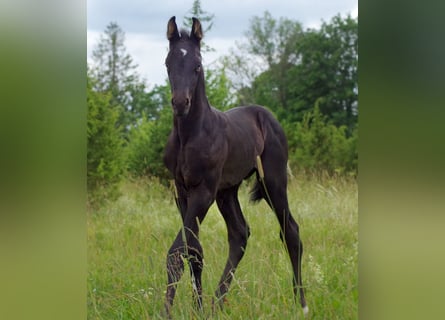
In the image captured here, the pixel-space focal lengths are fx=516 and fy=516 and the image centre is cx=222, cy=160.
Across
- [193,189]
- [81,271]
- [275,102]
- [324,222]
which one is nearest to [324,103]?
[275,102]

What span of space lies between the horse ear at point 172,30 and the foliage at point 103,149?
2.66m

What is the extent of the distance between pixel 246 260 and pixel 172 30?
1.57m

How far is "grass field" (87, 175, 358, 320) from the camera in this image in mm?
2646

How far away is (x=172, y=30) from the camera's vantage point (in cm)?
277

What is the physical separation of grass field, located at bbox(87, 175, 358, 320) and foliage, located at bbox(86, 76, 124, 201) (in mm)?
524

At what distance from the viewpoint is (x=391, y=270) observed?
2.63ft

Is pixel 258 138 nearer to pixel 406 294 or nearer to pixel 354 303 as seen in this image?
pixel 354 303

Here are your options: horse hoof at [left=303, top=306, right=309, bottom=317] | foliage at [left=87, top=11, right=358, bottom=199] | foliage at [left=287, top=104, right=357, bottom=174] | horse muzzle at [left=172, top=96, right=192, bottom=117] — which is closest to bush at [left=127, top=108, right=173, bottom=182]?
foliage at [left=87, top=11, right=358, bottom=199]

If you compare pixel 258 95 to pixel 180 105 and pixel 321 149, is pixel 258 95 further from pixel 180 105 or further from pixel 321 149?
pixel 180 105

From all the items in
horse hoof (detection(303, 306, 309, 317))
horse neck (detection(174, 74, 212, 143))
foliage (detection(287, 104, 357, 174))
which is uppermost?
horse neck (detection(174, 74, 212, 143))

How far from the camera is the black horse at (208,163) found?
2.76 meters

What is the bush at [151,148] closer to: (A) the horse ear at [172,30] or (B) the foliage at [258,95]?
(B) the foliage at [258,95]

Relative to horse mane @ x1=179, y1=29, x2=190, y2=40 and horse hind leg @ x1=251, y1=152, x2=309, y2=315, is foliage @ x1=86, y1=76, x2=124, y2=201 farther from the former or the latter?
horse mane @ x1=179, y1=29, x2=190, y2=40

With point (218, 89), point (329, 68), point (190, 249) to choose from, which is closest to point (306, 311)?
point (190, 249)
